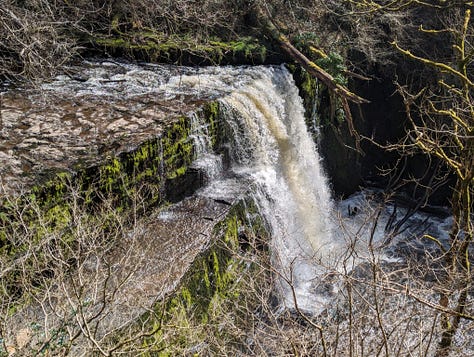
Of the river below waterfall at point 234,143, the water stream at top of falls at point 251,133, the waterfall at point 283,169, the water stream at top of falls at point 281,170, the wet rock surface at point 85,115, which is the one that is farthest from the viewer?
the waterfall at point 283,169

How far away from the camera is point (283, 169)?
870cm

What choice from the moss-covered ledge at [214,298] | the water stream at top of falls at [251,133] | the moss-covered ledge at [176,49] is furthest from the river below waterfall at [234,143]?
the moss-covered ledge at [176,49]

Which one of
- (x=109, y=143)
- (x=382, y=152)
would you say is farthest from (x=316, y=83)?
(x=109, y=143)

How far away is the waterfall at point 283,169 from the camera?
7.52 metres

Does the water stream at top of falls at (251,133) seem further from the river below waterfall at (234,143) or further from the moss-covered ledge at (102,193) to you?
the moss-covered ledge at (102,193)

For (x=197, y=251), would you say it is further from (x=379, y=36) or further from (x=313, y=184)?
(x=379, y=36)

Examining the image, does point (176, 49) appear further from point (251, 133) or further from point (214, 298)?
point (214, 298)

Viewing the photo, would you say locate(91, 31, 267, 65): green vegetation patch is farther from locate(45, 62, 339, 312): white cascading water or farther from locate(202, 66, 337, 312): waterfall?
locate(202, 66, 337, 312): waterfall

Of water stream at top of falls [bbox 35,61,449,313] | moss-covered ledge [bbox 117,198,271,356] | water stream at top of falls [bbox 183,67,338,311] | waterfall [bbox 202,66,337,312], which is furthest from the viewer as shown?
waterfall [bbox 202,66,337,312]

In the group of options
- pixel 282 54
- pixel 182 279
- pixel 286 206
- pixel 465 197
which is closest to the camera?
pixel 465 197

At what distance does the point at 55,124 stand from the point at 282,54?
16.7ft

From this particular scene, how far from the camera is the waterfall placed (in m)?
7.52

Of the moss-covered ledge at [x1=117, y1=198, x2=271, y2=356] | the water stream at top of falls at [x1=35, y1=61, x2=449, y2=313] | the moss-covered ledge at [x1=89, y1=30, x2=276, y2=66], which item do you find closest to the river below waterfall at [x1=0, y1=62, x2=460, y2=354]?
the water stream at top of falls at [x1=35, y1=61, x2=449, y2=313]

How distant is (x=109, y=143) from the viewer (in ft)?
21.0
